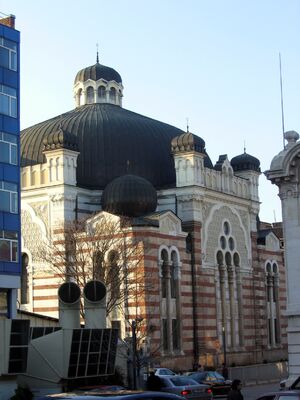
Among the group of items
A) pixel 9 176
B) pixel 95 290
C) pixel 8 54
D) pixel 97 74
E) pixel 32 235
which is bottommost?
pixel 95 290

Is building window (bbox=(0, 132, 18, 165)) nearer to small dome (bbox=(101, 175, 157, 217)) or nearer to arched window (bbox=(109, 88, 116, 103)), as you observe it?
small dome (bbox=(101, 175, 157, 217))

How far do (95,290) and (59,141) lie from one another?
22.0 metres

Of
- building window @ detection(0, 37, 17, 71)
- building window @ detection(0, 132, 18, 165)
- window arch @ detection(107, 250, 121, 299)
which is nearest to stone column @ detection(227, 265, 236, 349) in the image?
window arch @ detection(107, 250, 121, 299)

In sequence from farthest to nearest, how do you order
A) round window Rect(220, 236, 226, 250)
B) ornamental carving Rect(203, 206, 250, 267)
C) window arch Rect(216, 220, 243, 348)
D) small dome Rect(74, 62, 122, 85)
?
small dome Rect(74, 62, 122, 85) < round window Rect(220, 236, 226, 250) < window arch Rect(216, 220, 243, 348) < ornamental carving Rect(203, 206, 250, 267)

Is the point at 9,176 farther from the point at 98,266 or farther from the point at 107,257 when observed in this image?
the point at 107,257

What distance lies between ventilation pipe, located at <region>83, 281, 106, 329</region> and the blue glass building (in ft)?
14.4

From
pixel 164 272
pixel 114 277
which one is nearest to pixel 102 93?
pixel 164 272

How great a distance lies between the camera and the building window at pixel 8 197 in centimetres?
4188

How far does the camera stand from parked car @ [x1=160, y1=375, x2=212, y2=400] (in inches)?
1253

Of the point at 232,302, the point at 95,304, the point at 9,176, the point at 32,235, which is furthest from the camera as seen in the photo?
the point at 232,302

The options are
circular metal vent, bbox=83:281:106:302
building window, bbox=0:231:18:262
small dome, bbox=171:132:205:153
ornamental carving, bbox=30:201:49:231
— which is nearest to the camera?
circular metal vent, bbox=83:281:106:302

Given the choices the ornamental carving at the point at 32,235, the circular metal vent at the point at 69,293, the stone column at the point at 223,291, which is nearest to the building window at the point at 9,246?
the circular metal vent at the point at 69,293

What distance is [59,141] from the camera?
59406 mm

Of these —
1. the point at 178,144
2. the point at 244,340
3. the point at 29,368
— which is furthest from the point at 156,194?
the point at 29,368
